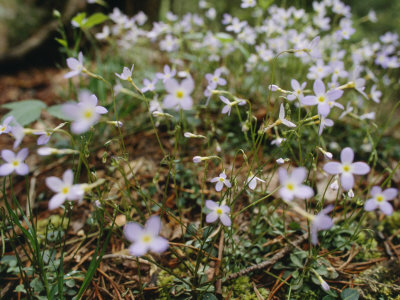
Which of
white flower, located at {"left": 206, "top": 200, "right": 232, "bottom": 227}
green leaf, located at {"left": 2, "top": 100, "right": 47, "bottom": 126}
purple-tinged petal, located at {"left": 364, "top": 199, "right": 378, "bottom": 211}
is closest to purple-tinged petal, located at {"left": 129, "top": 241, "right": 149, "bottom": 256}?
white flower, located at {"left": 206, "top": 200, "right": 232, "bottom": 227}

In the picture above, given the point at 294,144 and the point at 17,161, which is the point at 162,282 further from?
the point at 294,144

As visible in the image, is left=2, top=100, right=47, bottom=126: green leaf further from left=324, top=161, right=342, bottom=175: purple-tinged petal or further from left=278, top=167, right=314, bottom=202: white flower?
left=324, top=161, right=342, bottom=175: purple-tinged petal

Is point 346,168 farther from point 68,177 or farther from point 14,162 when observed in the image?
point 14,162

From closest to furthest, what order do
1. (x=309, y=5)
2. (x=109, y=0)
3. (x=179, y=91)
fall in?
(x=179, y=91) → (x=109, y=0) → (x=309, y=5)

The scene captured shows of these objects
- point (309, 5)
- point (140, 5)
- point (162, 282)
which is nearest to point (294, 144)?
point (162, 282)

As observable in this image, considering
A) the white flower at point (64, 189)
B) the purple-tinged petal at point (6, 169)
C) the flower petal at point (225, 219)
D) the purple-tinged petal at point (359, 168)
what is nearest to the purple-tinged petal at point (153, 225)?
the white flower at point (64, 189)

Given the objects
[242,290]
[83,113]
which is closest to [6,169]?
[83,113]

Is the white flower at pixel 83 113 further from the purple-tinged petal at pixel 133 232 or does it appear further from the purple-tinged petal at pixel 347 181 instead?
the purple-tinged petal at pixel 347 181
